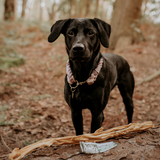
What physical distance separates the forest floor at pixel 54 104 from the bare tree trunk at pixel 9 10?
4.55 m

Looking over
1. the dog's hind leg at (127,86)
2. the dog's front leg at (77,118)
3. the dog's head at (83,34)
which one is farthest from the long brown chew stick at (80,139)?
the dog's hind leg at (127,86)

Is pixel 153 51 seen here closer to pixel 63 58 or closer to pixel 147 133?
pixel 63 58

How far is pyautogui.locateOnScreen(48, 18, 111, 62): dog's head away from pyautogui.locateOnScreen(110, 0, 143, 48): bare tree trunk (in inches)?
179

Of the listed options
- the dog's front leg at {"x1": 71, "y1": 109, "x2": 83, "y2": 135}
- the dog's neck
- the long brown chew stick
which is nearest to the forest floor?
the long brown chew stick

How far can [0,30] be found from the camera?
9477 mm

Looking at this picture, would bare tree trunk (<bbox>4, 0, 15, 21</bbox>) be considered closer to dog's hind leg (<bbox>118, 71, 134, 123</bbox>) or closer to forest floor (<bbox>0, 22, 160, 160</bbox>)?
forest floor (<bbox>0, 22, 160, 160</bbox>)

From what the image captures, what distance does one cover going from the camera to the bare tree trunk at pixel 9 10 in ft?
38.2

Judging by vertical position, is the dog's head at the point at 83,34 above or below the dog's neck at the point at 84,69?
above

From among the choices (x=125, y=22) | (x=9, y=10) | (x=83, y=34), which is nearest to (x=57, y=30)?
(x=83, y=34)

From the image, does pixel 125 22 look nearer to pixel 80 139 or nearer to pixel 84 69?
pixel 84 69

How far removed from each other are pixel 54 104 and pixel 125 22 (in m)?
4.59

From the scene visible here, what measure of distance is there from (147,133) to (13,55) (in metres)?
5.98

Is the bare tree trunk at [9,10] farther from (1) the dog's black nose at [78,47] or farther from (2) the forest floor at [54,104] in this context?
(1) the dog's black nose at [78,47]

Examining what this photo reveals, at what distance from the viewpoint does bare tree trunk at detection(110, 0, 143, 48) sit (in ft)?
21.6
